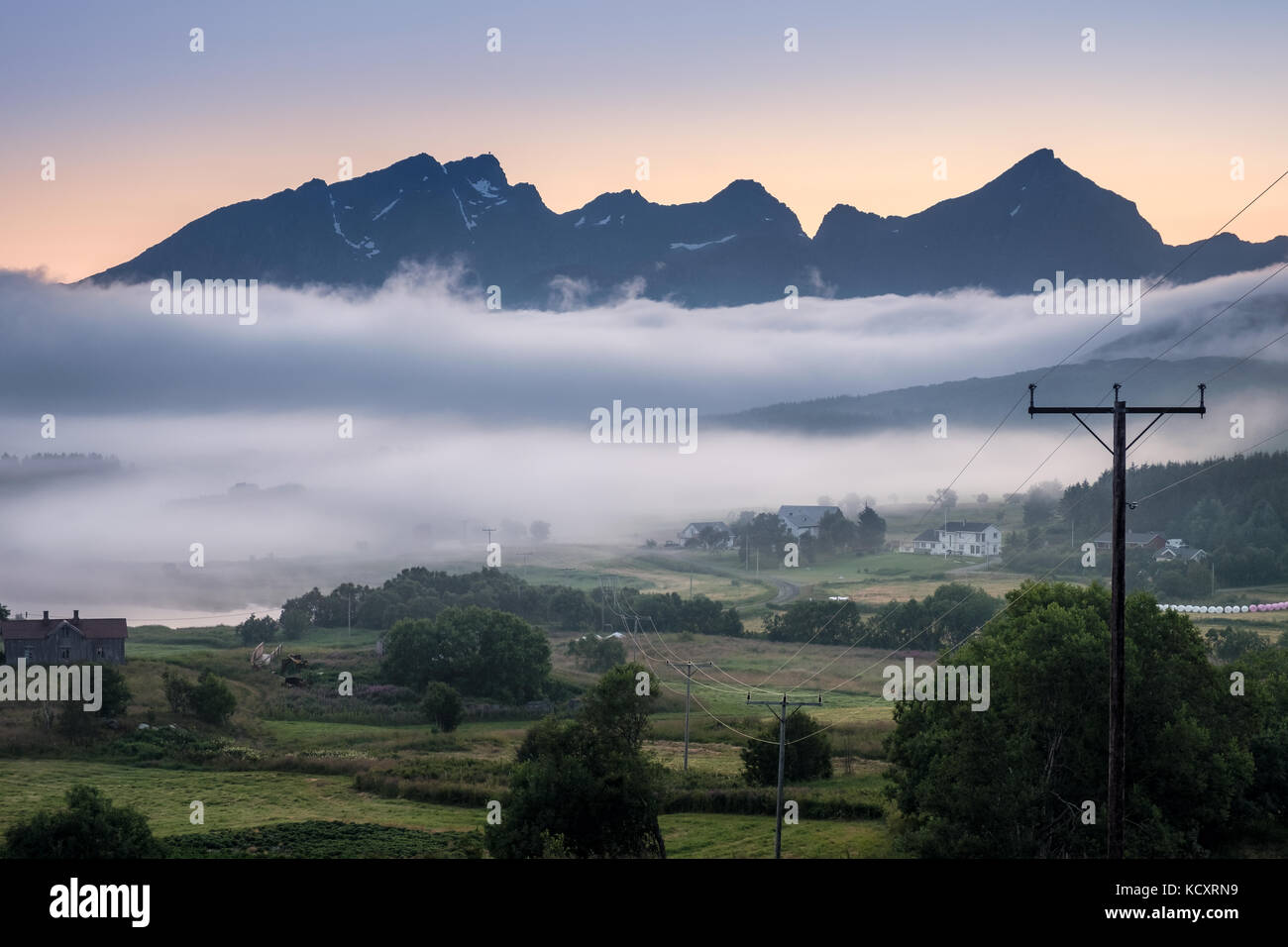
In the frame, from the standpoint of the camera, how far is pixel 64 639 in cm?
10288

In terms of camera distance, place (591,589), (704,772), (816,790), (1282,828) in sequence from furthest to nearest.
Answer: (591,589) < (704,772) < (816,790) < (1282,828)

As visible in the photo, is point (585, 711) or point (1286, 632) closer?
point (585, 711)

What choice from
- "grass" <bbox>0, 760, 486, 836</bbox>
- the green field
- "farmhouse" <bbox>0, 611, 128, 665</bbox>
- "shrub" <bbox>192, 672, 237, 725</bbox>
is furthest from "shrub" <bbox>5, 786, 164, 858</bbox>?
"farmhouse" <bbox>0, 611, 128, 665</bbox>

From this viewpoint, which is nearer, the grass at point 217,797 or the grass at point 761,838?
the grass at point 761,838

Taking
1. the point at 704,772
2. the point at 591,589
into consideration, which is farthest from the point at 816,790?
the point at 591,589

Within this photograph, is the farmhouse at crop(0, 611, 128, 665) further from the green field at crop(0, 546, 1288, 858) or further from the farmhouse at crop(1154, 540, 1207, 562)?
the farmhouse at crop(1154, 540, 1207, 562)

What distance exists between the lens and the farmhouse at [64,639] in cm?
10112

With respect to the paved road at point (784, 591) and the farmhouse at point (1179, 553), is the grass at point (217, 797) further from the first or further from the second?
the farmhouse at point (1179, 553)

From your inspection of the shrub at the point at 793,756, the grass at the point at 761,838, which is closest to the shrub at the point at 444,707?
the shrub at the point at 793,756
